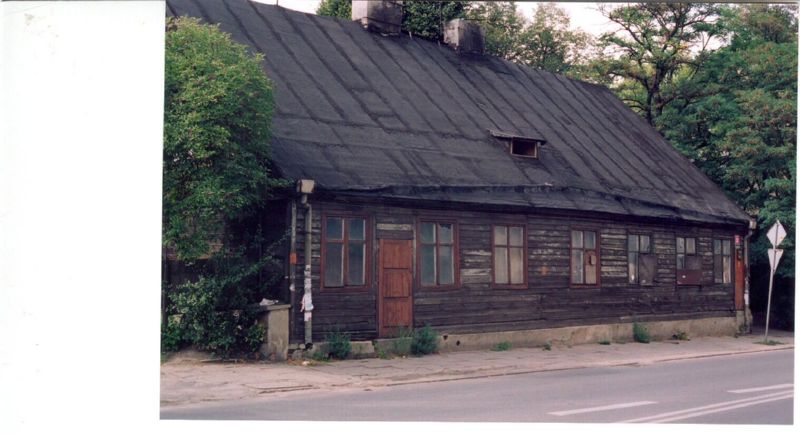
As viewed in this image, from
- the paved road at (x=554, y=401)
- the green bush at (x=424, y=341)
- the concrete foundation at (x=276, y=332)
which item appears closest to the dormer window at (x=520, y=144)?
the green bush at (x=424, y=341)

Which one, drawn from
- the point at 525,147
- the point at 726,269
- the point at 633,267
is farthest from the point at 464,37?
the point at 726,269

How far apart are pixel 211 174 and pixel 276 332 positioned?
2.78 meters

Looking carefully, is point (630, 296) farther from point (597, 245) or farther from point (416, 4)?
point (416, 4)

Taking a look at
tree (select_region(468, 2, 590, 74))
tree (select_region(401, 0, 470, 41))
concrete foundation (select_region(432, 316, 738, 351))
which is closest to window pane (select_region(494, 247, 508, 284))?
concrete foundation (select_region(432, 316, 738, 351))

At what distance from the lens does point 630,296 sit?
Answer: 77.4 feet

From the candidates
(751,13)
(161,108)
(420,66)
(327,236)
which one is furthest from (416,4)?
(161,108)

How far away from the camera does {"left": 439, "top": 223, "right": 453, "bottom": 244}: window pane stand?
746 inches

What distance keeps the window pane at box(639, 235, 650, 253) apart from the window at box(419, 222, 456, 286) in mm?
6628

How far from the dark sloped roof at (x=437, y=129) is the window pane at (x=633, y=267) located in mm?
Answer: 1075

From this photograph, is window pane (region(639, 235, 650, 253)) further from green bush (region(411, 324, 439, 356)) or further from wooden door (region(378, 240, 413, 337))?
wooden door (region(378, 240, 413, 337))

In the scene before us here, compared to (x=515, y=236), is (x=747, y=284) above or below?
below

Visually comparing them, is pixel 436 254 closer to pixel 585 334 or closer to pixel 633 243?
pixel 585 334

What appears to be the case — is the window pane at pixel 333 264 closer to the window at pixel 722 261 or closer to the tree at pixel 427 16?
the window at pixel 722 261

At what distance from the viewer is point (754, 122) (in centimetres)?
2283
